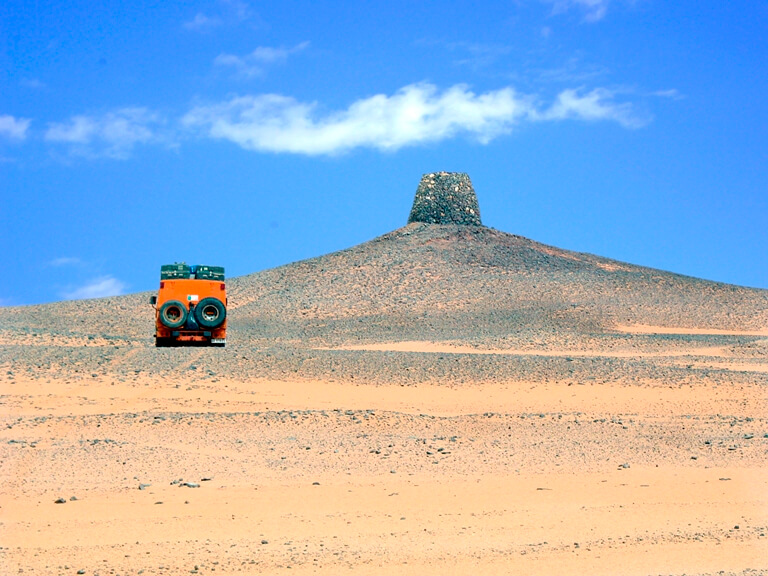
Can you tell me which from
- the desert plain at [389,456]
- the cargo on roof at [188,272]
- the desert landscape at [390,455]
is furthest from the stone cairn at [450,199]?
the cargo on roof at [188,272]

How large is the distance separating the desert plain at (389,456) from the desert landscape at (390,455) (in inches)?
1.9

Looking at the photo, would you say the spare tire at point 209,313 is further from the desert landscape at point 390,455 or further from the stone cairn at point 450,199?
the stone cairn at point 450,199

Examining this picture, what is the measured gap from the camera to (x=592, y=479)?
1420cm

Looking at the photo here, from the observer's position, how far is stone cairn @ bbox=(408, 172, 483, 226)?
5125 cm

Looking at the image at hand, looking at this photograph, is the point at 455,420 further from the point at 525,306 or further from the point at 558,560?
the point at 525,306

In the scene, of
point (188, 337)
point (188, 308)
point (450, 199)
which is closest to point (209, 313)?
point (188, 308)

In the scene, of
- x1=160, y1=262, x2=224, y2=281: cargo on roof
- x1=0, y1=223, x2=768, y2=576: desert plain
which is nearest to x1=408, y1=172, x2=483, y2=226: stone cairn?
x1=0, y1=223, x2=768, y2=576: desert plain

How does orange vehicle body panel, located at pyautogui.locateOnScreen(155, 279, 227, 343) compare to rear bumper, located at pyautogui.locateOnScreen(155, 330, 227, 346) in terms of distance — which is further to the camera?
rear bumper, located at pyautogui.locateOnScreen(155, 330, 227, 346)

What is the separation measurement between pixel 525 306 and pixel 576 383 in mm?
A: 15526

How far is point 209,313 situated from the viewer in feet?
86.9

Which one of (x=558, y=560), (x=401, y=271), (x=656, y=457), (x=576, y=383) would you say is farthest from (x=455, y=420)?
(x=401, y=271)

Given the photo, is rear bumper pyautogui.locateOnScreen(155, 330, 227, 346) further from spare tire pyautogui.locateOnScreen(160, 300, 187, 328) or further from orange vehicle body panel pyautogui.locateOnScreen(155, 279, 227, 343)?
spare tire pyautogui.locateOnScreen(160, 300, 187, 328)

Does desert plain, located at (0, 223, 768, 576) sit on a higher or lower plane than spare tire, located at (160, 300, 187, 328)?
lower

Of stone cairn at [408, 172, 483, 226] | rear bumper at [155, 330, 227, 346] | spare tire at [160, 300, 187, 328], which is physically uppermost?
stone cairn at [408, 172, 483, 226]
